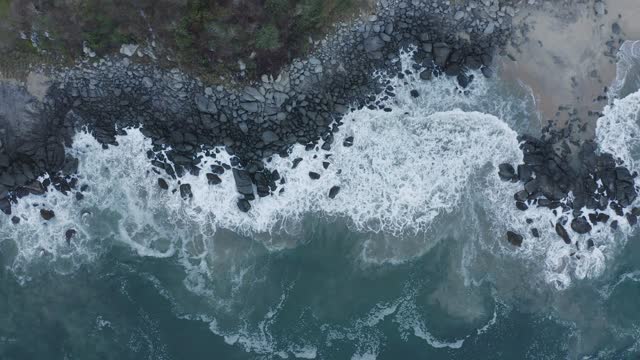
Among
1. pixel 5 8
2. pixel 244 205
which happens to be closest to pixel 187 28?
pixel 5 8

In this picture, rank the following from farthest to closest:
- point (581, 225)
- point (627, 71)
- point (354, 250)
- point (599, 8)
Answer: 1. point (627, 71)
2. point (581, 225)
3. point (354, 250)
4. point (599, 8)

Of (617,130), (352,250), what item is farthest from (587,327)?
(352,250)

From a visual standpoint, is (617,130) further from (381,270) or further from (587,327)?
(381,270)

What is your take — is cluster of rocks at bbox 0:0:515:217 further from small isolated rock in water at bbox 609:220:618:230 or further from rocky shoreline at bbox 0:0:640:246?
small isolated rock in water at bbox 609:220:618:230

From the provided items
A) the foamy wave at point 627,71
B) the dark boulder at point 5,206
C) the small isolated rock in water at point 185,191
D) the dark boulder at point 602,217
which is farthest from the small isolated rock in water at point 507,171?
the dark boulder at point 5,206

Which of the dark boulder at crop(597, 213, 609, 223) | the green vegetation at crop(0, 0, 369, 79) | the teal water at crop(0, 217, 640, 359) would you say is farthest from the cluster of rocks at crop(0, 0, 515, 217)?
the dark boulder at crop(597, 213, 609, 223)

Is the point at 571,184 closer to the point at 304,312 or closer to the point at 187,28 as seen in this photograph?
the point at 304,312

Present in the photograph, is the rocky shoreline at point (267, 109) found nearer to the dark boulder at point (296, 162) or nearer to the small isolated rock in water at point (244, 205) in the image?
the small isolated rock in water at point (244, 205)
